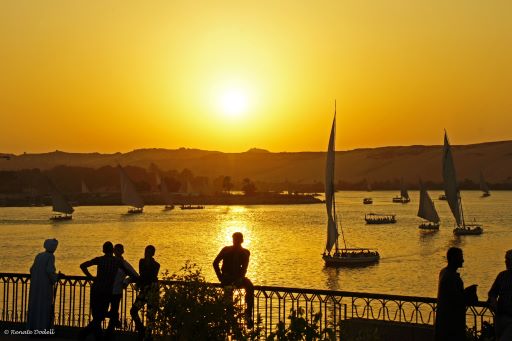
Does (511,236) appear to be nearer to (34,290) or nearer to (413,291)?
(413,291)

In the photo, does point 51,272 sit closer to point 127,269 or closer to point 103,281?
point 103,281

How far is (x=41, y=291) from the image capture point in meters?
14.5

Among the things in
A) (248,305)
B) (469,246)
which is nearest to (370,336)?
(248,305)

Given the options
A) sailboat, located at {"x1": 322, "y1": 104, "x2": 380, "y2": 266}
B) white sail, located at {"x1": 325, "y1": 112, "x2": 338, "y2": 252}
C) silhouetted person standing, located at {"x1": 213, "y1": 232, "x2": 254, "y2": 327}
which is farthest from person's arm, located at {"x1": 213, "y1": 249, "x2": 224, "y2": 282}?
white sail, located at {"x1": 325, "y1": 112, "x2": 338, "y2": 252}

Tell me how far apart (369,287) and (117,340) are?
4230 centimetres

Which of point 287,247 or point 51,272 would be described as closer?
point 51,272

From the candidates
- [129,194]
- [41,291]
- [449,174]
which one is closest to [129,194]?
[129,194]

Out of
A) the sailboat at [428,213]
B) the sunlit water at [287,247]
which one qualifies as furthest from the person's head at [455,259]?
the sailboat at [428,213]

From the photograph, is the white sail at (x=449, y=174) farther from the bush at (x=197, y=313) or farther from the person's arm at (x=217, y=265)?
the bush at (x=197, y=313)

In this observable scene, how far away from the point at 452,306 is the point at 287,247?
81977 mm

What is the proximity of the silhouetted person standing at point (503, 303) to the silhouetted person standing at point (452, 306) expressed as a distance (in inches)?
12.2

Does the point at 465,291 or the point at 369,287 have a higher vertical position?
the point at 465,291

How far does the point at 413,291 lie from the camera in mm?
53625

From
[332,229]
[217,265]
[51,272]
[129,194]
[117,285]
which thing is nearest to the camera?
[217,265]
